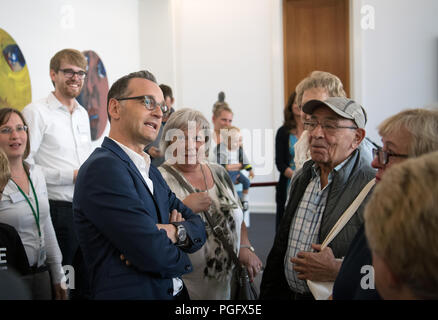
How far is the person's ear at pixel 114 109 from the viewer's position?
171 cm

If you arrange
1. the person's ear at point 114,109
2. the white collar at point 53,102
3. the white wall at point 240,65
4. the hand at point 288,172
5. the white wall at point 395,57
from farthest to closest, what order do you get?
the white wall at point 240,65 < the white wall at point 395,57 < the hand at point 288,172 < the white collar at point 53,102 < the person's ear at point 114,109

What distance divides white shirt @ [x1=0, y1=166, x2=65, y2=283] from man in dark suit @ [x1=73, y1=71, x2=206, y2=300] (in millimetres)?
924

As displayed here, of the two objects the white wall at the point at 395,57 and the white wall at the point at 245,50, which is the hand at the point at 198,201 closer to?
the white wall at the point at 245,50

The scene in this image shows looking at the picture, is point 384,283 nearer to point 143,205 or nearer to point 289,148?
point 143,205

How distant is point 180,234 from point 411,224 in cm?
106

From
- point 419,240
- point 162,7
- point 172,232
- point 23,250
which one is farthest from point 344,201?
point 162,7

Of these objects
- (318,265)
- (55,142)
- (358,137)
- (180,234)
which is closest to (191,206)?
(180,234)

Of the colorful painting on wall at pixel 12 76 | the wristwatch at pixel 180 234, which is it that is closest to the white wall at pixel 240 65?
the colorful painting on wall at pixel 12 76

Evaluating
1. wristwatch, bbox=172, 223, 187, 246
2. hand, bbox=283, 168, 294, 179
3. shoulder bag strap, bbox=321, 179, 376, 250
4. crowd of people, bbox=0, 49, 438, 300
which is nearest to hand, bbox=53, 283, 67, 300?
crowd of people, bbox=0, 49, 438, 300

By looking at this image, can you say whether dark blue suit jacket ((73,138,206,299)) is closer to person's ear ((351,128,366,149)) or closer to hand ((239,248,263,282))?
hand ((239,248,263,282))

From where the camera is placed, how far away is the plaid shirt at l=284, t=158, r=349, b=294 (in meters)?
1.92

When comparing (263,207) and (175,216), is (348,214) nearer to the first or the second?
(175,216)

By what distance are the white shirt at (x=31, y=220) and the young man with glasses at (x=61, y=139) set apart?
0.40 m

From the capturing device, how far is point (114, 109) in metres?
1.73
